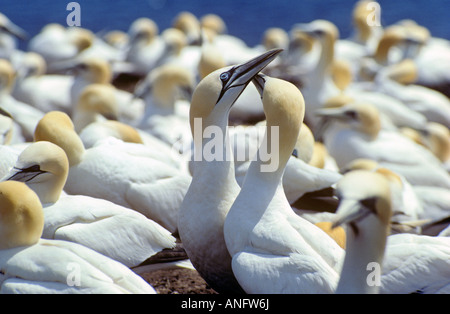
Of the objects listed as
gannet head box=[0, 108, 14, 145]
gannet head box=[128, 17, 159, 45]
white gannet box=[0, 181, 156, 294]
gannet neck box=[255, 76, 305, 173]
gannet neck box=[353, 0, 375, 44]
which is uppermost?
gannet neck box=[353, 0, 375, 44]

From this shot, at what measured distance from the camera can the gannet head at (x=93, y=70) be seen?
369 inches

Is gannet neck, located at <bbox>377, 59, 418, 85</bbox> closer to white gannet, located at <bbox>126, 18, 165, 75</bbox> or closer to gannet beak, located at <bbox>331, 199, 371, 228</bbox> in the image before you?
white gannet, located at <bbox>126, 18, 165, 75</bbox>

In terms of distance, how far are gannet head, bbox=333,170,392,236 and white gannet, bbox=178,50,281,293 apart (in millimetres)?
1177

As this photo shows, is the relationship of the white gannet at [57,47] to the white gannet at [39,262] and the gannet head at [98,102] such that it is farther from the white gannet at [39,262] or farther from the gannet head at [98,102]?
the white gannet at [39,262]

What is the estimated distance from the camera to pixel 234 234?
4035 millimetres

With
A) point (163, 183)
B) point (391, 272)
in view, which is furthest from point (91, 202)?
point (391, 272)

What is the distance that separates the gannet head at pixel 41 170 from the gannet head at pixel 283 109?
47.3 inches

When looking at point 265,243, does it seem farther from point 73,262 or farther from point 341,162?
point 341,162

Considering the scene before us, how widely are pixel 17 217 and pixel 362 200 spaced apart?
1642 millimetres

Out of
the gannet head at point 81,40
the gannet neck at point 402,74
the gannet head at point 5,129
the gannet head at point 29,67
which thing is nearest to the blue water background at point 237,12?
the gannet head at point 81,40

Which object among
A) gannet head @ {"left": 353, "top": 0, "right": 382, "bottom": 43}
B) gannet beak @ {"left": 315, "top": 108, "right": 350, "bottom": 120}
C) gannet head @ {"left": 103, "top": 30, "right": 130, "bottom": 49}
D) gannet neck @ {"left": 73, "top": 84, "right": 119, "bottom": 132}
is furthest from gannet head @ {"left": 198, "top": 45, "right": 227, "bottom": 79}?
gannet head @ {"left": 103, "top": 30, "right": 130, "bottom": 49}

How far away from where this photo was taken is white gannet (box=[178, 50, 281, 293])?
4.30m

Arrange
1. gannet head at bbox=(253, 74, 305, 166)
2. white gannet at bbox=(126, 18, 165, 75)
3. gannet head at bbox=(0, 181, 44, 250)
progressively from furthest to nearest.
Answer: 1. white gannet at bbox=(126, 18, 165, 75)
2. gannet head at bbox=(253, 74, 305, 166)
3. gannet head at bbox=(0, 181, 44, 250)

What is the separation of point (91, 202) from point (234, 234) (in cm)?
96
